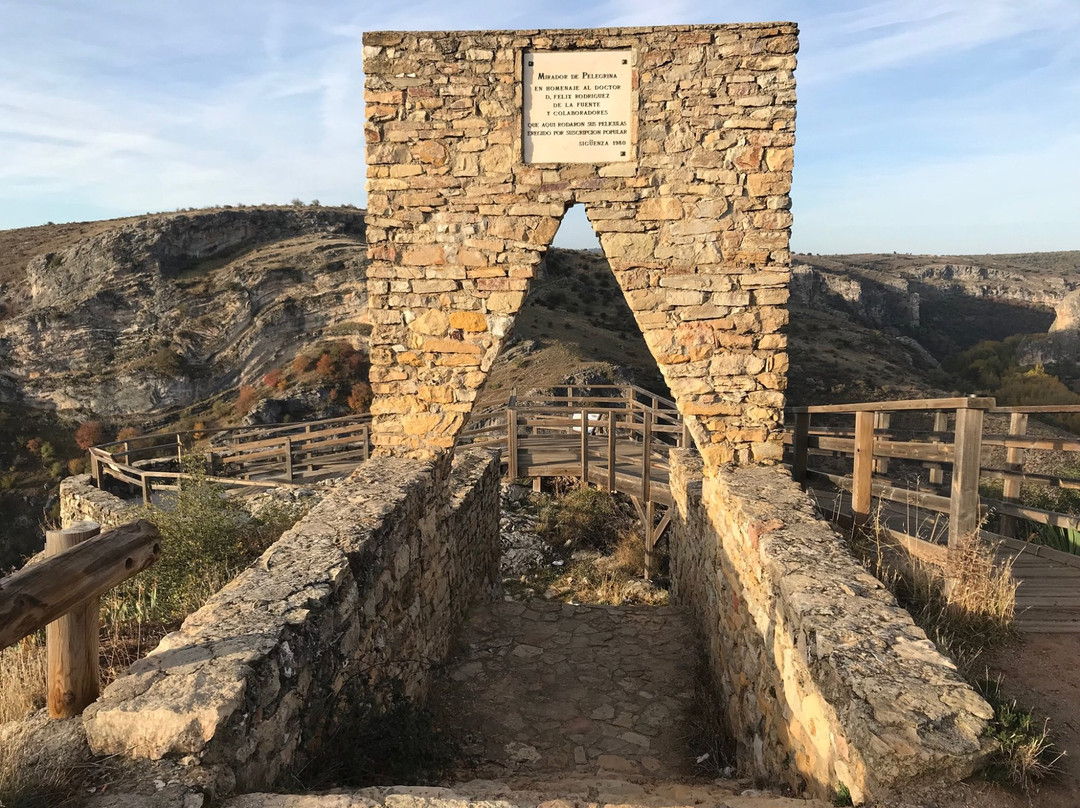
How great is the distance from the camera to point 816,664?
2.74 metres

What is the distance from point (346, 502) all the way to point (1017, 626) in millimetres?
4196

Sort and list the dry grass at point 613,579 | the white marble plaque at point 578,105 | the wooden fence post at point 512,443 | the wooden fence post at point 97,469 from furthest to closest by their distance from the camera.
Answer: the wooden fence post at point 97,469 → the wooden fence post at point 512,443 → the dry grass at point 613,579 → the white marble plaque at point 578,105

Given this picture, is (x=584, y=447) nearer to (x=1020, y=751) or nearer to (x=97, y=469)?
(x=1020, y=751)

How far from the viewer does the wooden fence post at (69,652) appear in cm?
253

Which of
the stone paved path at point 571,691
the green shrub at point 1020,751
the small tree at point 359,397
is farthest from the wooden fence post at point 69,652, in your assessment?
the small tree at point 359,397

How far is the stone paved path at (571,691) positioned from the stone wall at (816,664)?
20.4 inches

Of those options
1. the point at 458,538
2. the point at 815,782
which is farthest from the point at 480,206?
the point at 815,782

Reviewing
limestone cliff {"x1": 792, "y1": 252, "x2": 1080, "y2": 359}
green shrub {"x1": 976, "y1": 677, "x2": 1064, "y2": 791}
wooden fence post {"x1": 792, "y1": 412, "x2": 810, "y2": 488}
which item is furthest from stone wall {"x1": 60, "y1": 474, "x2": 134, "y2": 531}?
limestone cliff {"x1": 792, "y1": 252, "x2": 1080, "y2": 359}

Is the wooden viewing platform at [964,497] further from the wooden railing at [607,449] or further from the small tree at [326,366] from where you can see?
the small tree at [326,366]

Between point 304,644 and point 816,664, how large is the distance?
7.26 feet

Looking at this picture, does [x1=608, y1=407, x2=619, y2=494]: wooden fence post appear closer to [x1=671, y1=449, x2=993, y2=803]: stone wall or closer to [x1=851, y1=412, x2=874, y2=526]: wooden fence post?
[x1=671, y1=449, x2=993, y2=803]: stone wall

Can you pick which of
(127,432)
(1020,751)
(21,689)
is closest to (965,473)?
(1020,751)

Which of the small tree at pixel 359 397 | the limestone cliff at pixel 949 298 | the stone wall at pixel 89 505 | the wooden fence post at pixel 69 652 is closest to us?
the wooden fence post at pixel 69 652

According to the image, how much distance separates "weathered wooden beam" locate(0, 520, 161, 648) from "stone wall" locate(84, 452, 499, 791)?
0.38 m
